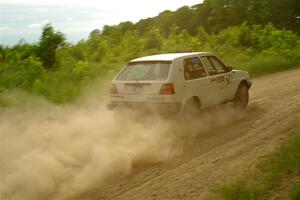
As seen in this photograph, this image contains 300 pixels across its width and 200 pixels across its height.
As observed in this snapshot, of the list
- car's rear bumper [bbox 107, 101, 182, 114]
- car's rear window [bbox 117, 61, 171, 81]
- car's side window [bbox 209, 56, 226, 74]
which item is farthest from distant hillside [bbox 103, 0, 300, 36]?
car's rear bumper [bbox 107, 101, 182, 114]

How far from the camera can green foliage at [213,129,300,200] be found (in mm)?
5484

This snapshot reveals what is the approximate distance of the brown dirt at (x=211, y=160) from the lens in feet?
20.3

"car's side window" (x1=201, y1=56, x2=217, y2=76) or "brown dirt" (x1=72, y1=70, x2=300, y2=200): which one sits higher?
"car's side window" (x1=201, y1=56, x2=217, y2=76)

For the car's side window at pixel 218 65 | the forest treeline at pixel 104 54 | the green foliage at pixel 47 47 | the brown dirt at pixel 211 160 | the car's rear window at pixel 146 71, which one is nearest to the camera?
the brown dirt at pixel 211 160

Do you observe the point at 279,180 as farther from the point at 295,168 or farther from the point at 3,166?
the point at 3,166

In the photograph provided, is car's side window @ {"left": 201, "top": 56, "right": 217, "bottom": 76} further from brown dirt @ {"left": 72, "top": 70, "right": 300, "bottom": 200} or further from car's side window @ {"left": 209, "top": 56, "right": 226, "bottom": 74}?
brown dirt @ {"left": 72, "top": 70, "right": 300, "bottom": 200}

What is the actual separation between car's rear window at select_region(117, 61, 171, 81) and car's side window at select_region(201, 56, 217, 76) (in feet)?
4.10

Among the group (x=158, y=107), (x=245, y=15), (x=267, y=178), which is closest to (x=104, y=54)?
(x=158, y=107)

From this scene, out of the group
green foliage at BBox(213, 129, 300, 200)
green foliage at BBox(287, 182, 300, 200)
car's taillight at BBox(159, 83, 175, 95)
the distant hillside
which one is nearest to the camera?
green foliage at BBox(287, 182, 300, 200)

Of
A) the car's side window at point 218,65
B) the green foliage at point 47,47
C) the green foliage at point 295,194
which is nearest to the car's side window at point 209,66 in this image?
the car's side window at point 218,65

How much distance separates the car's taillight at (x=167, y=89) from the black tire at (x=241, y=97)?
107 inches

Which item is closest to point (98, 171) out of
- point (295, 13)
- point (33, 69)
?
point (33, 69)

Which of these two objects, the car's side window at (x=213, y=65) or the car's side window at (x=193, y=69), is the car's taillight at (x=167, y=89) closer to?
the car's side window at (x=193, y=69)

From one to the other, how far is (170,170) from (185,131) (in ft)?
7.32
